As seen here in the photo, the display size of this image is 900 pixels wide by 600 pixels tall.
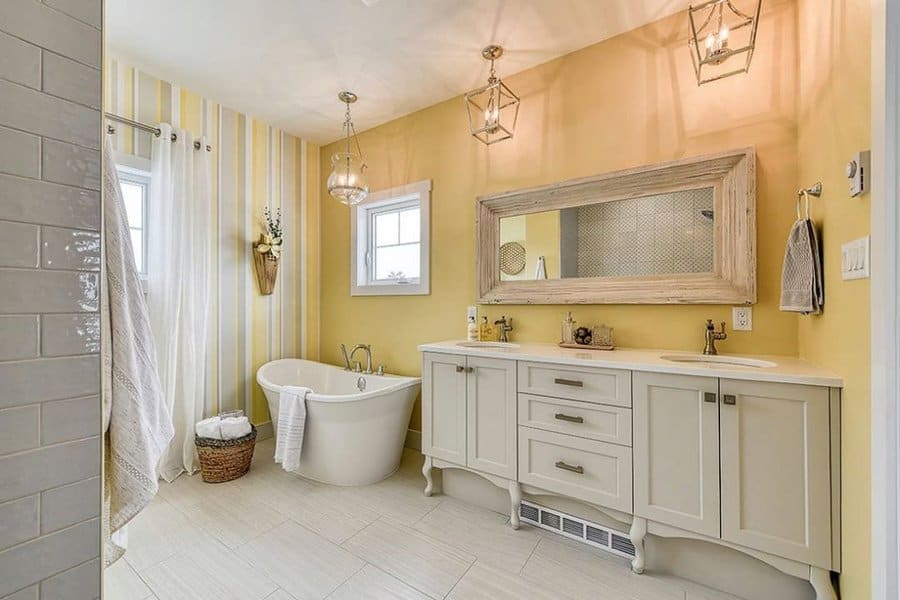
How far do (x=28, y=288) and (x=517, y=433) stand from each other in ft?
5.96

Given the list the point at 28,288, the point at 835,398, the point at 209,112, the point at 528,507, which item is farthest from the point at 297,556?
the point at 209,112

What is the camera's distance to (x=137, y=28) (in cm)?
217

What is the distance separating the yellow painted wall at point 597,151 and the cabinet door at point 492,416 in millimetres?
533

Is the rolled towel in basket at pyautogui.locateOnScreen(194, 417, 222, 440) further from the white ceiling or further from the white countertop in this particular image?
the white ceiling

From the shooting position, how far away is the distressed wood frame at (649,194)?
1.84 m

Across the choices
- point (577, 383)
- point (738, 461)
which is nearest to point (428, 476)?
point (577, 383)

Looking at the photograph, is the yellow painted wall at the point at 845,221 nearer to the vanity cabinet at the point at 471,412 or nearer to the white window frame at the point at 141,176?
the vanity cabinet at the point at 471,412

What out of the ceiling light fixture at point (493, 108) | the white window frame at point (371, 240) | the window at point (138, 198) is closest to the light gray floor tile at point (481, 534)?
the white window frame at point (371, 240)

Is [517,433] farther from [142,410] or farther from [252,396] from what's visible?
[252,396]

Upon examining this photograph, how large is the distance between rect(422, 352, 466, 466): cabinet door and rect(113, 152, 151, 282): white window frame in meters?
2.00

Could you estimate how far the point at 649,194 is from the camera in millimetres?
2090

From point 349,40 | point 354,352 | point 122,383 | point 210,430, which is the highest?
point 349,40

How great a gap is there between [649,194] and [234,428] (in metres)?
2.89

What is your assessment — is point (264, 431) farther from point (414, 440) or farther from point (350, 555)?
point (350, 555)
